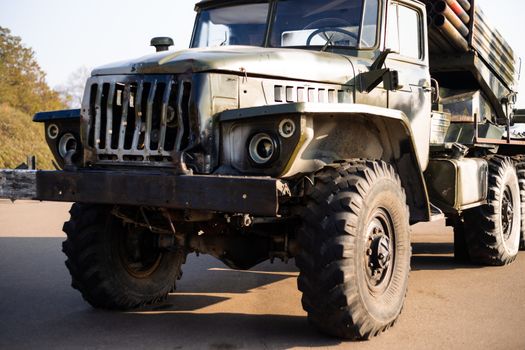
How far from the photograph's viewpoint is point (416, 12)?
7148 millimetres

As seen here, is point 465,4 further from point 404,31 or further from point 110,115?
point 110,115

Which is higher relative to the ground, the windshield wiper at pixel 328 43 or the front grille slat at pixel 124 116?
the windshield wiper at pixel 328 43

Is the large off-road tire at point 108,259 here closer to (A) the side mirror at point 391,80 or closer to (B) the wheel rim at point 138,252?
(B) the wheel rim at point 138,252

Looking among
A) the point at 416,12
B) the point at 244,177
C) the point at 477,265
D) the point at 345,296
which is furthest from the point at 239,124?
the point at 477,265

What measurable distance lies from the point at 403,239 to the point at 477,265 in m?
3.19

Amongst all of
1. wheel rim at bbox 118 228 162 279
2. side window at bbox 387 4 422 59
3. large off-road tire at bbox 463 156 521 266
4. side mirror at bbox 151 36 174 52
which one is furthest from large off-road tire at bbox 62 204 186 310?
large off-road tire at bbox 463 156 521 266

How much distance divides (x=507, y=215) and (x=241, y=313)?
4.16 metres

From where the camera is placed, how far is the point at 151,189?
16.1 feet

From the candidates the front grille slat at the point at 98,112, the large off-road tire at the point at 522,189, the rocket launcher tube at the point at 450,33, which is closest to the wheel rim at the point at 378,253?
the front grille slat at the point at 98,112

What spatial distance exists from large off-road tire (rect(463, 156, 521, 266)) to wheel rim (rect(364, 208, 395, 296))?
3005mm

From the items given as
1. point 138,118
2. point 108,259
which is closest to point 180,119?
point 138,118

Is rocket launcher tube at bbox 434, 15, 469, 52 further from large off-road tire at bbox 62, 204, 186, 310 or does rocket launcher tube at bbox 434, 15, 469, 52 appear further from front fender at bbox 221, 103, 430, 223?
large off-road tire at bbox 62, 204, 186, 310

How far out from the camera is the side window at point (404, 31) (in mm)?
6688

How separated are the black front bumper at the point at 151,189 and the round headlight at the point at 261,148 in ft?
1.03
